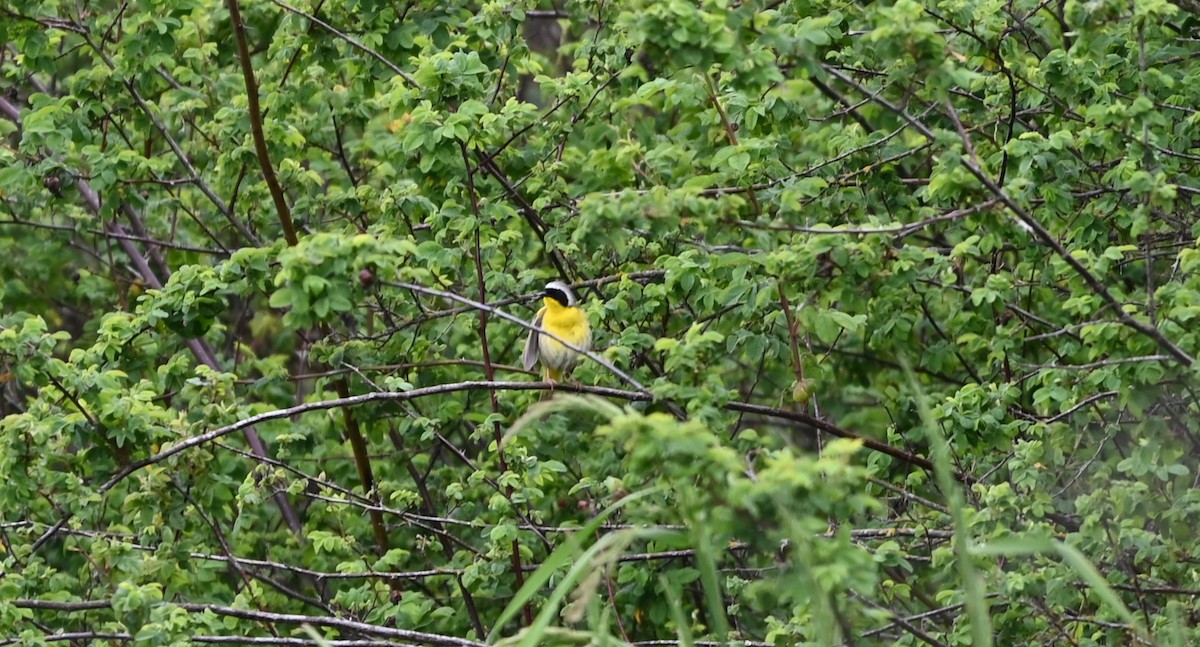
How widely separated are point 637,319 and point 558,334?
89 centimetres

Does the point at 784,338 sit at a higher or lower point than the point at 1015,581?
higher

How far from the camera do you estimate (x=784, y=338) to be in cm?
516

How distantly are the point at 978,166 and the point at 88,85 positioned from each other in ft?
11.2

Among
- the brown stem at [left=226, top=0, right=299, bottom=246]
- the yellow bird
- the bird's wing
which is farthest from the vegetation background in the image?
the bird's wing

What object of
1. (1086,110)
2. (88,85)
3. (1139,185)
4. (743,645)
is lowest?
(743,645)

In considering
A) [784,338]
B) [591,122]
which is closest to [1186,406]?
[784,338]

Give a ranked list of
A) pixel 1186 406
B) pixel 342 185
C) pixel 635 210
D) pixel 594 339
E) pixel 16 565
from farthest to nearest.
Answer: pixel 342 185 → pixel 594 339 → pixel 16 565 → pixel 1186 406 → pixel 635 210

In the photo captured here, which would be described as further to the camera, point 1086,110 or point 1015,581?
point 1086,110

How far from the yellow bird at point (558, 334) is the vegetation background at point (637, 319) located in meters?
0.12

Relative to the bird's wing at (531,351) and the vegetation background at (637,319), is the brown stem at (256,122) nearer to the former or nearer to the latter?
the vegetation background at (637,319)

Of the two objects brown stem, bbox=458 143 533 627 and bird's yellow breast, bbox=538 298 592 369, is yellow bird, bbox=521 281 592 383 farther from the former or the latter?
brown stem, bbox=458 143 533 627

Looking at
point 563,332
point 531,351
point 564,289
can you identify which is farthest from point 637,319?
point 531,351

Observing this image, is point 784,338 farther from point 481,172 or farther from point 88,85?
point 88,85

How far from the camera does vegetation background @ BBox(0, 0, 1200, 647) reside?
146 inches
